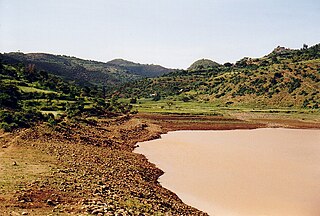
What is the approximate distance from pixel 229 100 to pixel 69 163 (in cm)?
9855

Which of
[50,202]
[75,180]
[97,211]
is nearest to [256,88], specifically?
[75,180]

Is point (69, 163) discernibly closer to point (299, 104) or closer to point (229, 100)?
point (299, 104)

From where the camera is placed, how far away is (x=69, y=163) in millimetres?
21156

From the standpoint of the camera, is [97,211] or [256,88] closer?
[97,211]

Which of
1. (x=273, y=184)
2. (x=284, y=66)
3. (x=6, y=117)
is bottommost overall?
(x=273, y=184)

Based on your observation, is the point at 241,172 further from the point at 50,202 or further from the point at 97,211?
the point at 50,202

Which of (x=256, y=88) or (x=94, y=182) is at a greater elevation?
(x=256, y=88)

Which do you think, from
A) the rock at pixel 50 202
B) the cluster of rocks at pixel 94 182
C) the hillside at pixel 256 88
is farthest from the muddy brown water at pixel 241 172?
the hillside at pixel 256 88

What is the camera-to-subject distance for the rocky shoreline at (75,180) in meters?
13.4

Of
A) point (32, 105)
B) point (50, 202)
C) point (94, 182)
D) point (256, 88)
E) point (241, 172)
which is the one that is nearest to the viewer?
point (50, 202)

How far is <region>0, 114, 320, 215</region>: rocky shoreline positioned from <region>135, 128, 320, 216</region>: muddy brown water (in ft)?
6.70

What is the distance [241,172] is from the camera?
90.9 ft

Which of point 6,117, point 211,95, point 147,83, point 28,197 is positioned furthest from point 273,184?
point 147,83

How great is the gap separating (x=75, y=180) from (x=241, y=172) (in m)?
14.9
